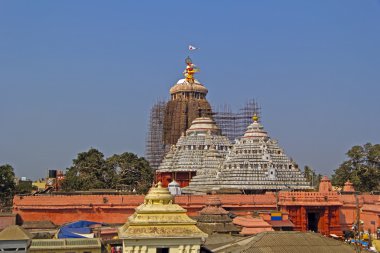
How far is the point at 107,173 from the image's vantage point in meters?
62.7

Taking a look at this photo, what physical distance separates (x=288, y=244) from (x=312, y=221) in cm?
2301

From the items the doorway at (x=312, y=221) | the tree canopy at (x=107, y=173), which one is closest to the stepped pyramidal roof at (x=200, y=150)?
the tree canopy at (x=107, y=173)

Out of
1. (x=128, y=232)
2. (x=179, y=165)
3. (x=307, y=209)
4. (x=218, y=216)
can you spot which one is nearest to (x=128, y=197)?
(x=218, y=216)

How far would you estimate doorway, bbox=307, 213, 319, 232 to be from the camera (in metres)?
43.5

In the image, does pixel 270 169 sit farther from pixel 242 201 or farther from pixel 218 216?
pixel 218 216

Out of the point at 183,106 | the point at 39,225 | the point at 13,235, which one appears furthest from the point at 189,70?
the point at 13,235

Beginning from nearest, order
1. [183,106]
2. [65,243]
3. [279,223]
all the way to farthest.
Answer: [65,243]
[279,223]
[183,106]

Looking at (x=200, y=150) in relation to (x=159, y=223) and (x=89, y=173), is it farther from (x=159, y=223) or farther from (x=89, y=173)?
(x=159, y=223)

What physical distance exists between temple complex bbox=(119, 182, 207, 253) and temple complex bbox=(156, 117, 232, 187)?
124ft

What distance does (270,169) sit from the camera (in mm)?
49125

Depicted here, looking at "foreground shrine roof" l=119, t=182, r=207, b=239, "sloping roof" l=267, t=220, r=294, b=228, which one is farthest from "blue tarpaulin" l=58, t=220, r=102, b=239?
"sloping roof" l=267, t=220, r=294, b=228

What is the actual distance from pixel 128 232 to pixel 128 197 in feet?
81.6

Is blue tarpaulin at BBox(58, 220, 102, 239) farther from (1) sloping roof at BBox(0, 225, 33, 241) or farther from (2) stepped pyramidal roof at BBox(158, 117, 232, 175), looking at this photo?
(2) stepped pyramidal roof at BBox(158, 117, 232, 175)

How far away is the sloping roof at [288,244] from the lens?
70.5 feet
